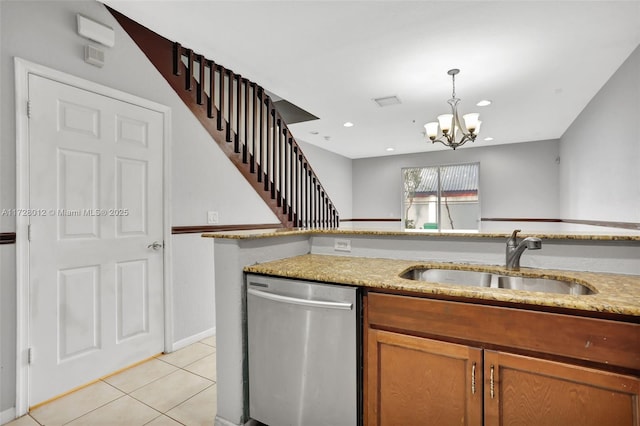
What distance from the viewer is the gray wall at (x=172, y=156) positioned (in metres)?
1.84

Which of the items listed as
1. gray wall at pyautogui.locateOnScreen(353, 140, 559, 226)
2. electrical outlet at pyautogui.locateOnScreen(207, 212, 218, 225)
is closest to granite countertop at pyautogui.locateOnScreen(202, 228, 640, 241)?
electrical outlet at pyautogui.locateOnScreen(207, 212, 218, 225)

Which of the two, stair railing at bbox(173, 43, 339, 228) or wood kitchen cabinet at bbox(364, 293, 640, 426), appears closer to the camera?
wood kitchen cabinet at bbox(364, 293, 640, 426)

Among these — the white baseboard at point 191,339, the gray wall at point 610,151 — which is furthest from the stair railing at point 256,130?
the gray wall at point 610,151

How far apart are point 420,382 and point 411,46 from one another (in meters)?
2.57

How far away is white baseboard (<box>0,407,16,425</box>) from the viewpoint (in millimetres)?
1816

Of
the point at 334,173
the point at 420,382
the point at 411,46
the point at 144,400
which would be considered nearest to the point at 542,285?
the point at 420,382

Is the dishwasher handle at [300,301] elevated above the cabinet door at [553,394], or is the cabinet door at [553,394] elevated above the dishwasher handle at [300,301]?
the dishwasher handle at [300,301]

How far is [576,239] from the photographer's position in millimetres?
1603

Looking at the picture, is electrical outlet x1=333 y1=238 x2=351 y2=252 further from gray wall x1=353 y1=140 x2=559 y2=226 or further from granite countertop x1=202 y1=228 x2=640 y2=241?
gray wall x1=353 y1=140 x2=559 y2=226

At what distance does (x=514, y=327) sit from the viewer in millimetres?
1164

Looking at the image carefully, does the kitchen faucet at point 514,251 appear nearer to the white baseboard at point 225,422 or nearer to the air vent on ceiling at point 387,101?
the white baseboard at point 225,422

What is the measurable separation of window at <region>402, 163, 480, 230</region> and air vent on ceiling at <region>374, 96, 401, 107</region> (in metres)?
3.76

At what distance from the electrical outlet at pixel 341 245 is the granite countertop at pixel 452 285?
Answer: 0.28 feet

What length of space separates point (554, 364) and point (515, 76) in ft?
10.4
